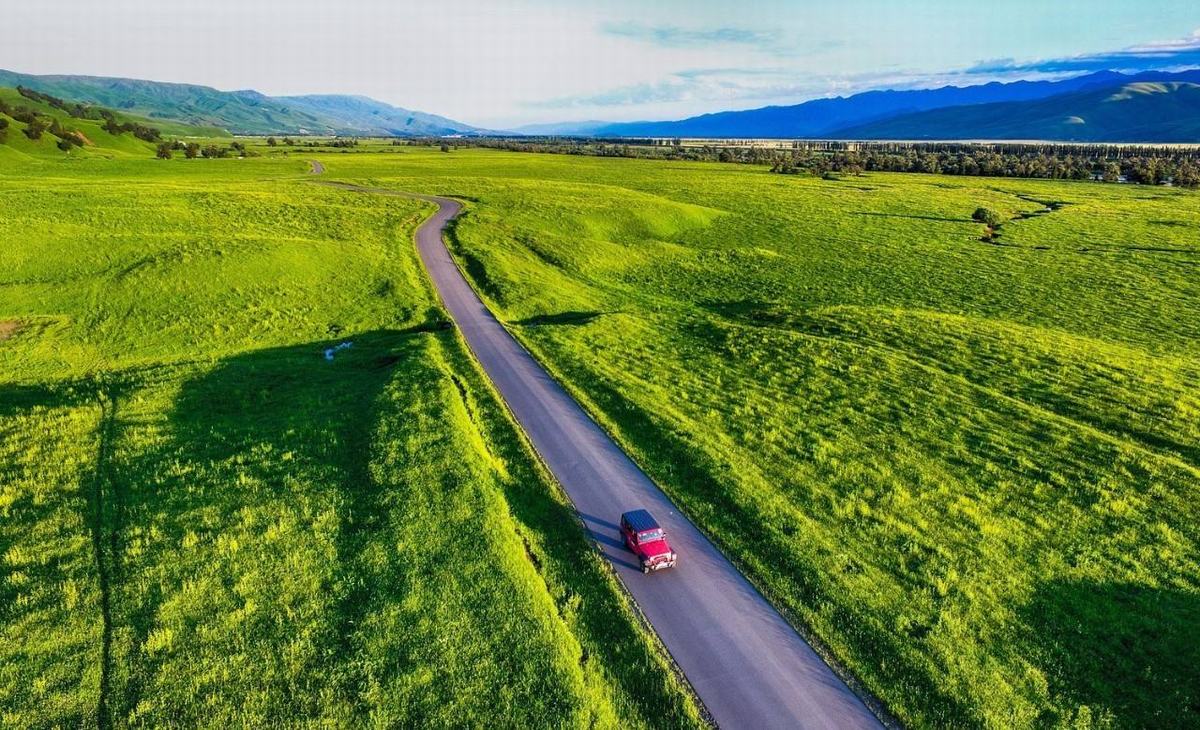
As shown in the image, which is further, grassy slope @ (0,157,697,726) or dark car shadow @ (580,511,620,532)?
dark car shadow @ (580,511,620,532)

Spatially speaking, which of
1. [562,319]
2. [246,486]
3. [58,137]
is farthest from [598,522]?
[58,137]

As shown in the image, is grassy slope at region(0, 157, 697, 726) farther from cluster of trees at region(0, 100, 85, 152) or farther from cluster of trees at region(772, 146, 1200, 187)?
cluster of trees at region(772, 146, 1200, 187)

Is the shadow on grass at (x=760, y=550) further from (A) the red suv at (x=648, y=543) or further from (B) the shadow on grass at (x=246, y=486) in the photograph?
(B) the shadow on grass at (x=246, y=486)

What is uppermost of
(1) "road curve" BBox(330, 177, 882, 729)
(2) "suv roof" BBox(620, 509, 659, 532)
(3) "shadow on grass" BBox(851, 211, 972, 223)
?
(3) "shadow on grass" BBox(851, 211, 972, 223)

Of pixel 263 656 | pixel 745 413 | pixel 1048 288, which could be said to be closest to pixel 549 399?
pixel 745 413

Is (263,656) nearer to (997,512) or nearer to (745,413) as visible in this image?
(745,413)

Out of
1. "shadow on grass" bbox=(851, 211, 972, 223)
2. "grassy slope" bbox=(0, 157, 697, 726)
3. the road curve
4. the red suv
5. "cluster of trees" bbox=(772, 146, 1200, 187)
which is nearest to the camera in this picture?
"grassy slope" bbox=(0, 157, 697, 726)

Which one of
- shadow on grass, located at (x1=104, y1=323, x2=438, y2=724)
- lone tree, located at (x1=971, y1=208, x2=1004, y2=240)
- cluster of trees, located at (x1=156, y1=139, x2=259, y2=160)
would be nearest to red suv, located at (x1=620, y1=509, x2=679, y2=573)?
shadow on grass, located at (x1=104, y1=323, x2=438, y2=724)
